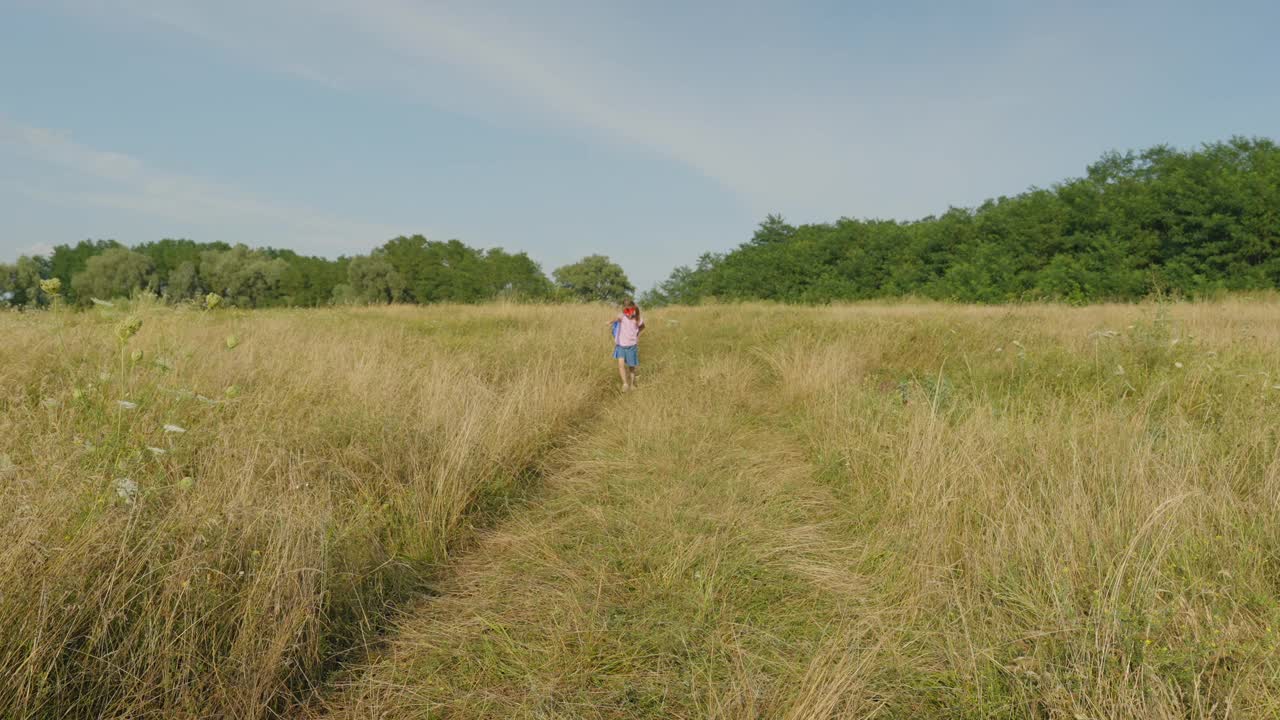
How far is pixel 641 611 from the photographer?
2.52 metres

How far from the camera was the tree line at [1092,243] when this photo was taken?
17859mm

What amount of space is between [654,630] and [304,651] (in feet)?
4.56

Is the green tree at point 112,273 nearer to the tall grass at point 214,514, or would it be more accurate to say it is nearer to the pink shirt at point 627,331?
the pink shirt at point 627,331

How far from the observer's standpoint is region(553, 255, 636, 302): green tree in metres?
60.1

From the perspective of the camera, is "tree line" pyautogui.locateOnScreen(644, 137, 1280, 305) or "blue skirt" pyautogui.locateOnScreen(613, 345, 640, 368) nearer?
"blue skirt" pyautogui.locateOnScreen(613, 345, 640, 368)

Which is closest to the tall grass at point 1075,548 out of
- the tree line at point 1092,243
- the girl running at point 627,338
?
the girl running at point 627,338

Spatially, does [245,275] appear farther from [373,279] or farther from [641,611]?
[641,611]

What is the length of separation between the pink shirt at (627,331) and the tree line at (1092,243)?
16.5 metres

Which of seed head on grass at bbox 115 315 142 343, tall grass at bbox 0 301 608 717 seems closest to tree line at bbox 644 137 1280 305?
tall grass at bbox 0 301 608 717

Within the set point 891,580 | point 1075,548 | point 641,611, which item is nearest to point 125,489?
point 641,611

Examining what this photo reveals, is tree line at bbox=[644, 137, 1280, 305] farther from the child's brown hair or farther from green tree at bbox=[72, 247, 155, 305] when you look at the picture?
green tree at bbox=[72, 247, 155, 305]

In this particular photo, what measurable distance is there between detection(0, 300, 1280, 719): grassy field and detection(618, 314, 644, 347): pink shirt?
10.8 ft

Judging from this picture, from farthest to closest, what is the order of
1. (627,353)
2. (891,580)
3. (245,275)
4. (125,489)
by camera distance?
(245,275), (627,353), (891,580), (125,489)

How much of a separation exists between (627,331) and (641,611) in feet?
19.8
